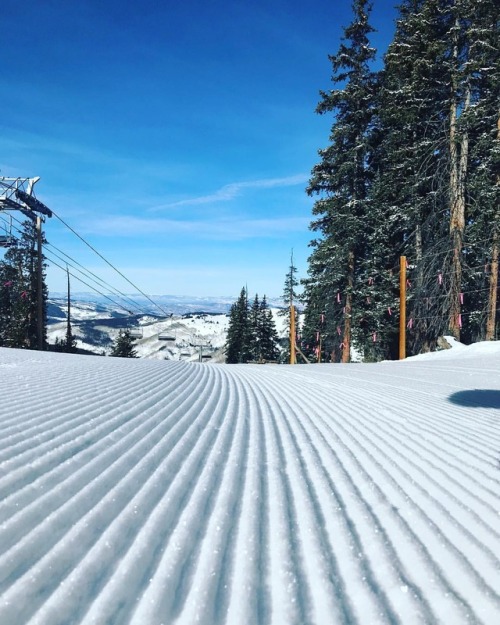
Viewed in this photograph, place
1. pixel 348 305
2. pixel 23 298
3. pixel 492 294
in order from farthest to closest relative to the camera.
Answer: pixel 23 298 → pixel 348 305 → pixel 492 294

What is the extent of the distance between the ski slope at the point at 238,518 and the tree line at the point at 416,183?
13.1m

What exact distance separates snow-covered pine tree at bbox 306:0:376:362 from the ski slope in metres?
16.0

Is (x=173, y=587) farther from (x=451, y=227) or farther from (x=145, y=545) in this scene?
(x=451, y=227)

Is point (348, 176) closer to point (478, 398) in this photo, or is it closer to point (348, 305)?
point (348, 305)

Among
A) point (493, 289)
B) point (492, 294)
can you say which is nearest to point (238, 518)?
point (493, 289)

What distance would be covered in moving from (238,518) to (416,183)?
1729cm

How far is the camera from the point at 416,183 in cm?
1633

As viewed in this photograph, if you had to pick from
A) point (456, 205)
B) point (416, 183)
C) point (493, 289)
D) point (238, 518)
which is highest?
point (416, 183)

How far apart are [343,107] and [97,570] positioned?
70.2 ft

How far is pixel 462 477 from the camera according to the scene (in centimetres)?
250

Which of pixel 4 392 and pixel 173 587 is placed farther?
pixel 4 392

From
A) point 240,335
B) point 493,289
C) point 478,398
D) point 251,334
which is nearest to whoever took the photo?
point 478,398

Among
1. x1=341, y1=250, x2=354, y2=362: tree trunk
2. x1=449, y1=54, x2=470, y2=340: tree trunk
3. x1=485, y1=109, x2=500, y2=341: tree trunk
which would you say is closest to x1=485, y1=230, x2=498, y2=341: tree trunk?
x1=485, y1=109, x2=500, y2=341: tree trunk

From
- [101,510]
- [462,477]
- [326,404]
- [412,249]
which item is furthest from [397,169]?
[101,510]
